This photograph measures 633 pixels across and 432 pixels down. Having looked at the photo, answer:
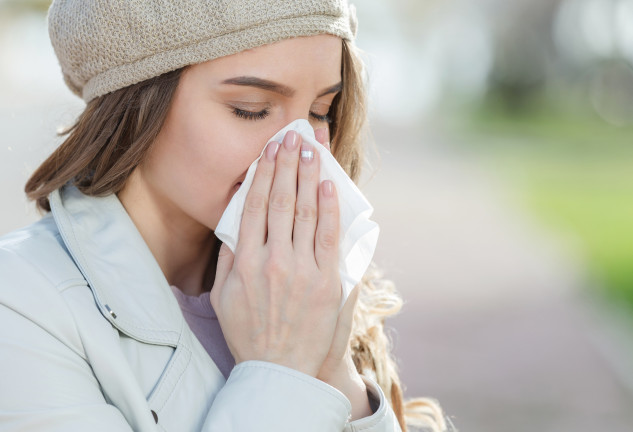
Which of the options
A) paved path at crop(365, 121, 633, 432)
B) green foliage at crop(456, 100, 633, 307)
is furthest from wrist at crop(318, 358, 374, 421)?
green foliage at crop(456, 100, 633, 307)

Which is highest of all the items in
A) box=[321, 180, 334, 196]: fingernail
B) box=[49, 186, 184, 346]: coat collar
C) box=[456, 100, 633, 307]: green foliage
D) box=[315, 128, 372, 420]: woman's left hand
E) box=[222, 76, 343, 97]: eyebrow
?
box=[222, 76, 343, 97]: eyebrow

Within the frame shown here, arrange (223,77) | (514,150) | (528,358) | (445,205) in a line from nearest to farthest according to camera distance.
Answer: (223,77) < (528,358) < (445,205) < (514,150)

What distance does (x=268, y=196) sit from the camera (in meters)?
2.45

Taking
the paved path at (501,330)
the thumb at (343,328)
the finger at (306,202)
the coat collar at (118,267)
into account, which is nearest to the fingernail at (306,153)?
the finger at (306,202)

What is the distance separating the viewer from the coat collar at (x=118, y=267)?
2.22 m

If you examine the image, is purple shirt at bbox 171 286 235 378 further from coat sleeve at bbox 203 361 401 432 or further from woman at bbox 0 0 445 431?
coat sleeve at bbox 203 361 401 432

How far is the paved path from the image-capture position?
228 inches

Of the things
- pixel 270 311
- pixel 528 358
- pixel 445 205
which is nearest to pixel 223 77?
pixel 270 311

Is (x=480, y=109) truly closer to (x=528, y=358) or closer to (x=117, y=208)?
(x=528, y=358)

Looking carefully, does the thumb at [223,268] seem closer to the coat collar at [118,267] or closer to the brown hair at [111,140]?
the coat collar at [118,267]

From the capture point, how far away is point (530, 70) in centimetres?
4384

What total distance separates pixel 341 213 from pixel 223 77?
54cm

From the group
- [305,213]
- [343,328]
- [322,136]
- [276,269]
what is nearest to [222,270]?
[276,269]

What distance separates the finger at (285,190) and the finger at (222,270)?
0.14 metres
